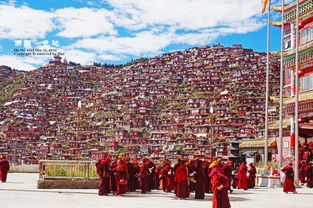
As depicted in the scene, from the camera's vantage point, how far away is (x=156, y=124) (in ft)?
410

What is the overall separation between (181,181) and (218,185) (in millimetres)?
5139

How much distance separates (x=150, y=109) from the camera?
464 ft

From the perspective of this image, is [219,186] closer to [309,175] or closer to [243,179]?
[243,179]

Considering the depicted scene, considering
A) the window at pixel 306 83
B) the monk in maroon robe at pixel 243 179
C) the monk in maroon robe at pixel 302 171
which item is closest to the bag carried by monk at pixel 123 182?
the monk in maroon robe at pixel 243 179

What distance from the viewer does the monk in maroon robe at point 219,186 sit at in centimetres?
1325

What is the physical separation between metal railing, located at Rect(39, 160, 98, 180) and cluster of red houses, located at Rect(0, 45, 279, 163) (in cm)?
6372

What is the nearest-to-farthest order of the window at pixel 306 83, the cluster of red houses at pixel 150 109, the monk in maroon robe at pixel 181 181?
1. the monk in maroon robe at pixel 181 181
2. the window at pixel 306 83
3. the cluster of red houses at pixel 150 109

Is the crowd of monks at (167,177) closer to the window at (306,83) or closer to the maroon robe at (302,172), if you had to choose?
the maroon robe at (302,172)

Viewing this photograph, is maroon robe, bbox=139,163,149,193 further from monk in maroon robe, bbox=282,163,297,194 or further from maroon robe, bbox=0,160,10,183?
maroon robe, bbox=0,160,10,183

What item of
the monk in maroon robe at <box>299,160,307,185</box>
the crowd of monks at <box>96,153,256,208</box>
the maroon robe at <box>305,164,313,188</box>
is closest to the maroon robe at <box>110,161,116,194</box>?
the crowd of monks at <box>96,153,256,208</box>

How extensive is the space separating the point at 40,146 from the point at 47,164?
11407 centimetres

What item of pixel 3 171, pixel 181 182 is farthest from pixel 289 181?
pixel 3 171

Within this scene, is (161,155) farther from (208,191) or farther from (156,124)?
(208,191)

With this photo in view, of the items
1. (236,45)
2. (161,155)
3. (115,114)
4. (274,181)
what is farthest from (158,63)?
(274,181)
